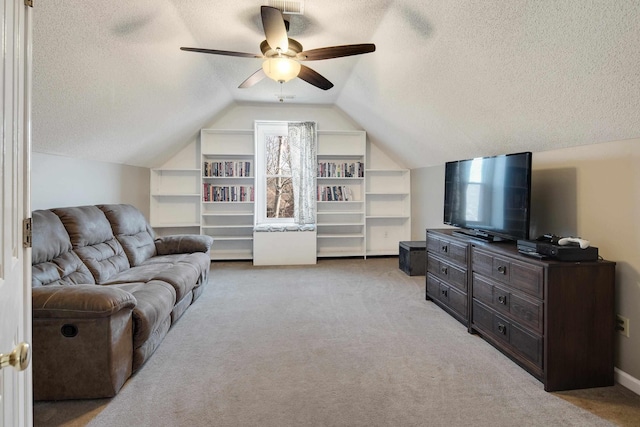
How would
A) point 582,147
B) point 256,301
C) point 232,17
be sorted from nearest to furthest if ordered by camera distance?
1. point 582,147
2. point 232,17
3. point 256,301

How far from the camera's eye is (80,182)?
11.6 feet

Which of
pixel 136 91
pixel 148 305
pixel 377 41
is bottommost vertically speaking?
pixel 148 305

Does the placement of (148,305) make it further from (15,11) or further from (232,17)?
(232,17)

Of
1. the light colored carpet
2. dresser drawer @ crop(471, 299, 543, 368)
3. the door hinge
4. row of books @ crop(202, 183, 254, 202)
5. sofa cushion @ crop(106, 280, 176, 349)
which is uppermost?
row of books @ crop(202, 183, 254, 202)

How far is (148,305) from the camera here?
2.19 metres

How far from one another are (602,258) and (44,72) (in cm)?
381

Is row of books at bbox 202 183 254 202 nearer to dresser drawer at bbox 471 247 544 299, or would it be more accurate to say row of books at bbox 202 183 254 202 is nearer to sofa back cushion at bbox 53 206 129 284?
sofa back cushion at bbox 53 206 129 284

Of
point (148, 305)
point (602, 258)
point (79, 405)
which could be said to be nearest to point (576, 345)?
point (602, 258)

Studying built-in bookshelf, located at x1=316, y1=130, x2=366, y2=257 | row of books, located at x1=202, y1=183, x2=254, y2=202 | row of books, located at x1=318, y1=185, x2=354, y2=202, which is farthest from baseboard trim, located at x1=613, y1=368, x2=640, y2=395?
row of books, located at x1=202, y1=183, x2=254, y2=202

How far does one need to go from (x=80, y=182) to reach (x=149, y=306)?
2155 millimetres

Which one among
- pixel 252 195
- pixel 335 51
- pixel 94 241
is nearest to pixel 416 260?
pixel 252 195

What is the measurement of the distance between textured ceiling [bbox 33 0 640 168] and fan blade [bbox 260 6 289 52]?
0.41m

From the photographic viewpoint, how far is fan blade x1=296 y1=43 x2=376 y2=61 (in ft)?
7.99

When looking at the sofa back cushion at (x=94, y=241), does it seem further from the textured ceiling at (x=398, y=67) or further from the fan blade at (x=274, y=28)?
the fan blade at (x=274, y=28)
